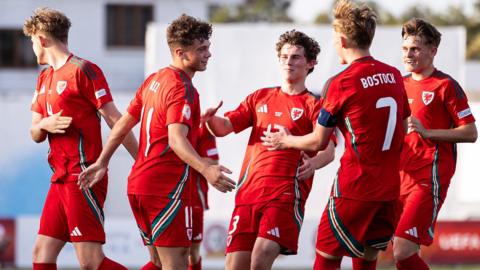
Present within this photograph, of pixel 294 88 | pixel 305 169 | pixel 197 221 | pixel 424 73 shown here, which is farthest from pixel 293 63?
pixel 197 221

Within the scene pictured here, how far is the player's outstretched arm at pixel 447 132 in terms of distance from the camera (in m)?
8.99

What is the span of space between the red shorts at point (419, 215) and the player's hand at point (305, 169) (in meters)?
0.89

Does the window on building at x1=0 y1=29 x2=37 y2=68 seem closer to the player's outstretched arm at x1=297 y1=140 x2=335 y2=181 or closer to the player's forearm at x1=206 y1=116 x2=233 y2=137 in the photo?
the player's forearm at x1=206 y1=116 x2=233 y2=137

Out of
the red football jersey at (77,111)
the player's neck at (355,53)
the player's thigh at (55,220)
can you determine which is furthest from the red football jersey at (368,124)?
the player's thigh at (55,220)

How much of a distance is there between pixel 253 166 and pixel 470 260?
9.39 m

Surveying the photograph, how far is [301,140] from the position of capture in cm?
808

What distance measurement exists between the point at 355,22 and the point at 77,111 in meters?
2.33

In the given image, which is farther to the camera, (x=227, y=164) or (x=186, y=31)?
(x=227, y=164)

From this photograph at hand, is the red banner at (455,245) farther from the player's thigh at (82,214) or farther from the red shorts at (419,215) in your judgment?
the player's thigh at (82,214)

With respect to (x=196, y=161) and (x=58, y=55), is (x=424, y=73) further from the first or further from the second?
(x=58, y=55)

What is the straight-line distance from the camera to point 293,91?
9.25 meters

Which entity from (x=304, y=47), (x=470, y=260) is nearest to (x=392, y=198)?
(x=304, y=47)

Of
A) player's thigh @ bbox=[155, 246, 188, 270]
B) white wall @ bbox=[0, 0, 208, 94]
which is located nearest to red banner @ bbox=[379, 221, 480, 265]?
player's thigh @ bbox=[155, 246, 188, 270]

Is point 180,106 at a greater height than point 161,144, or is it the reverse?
point 180,106
